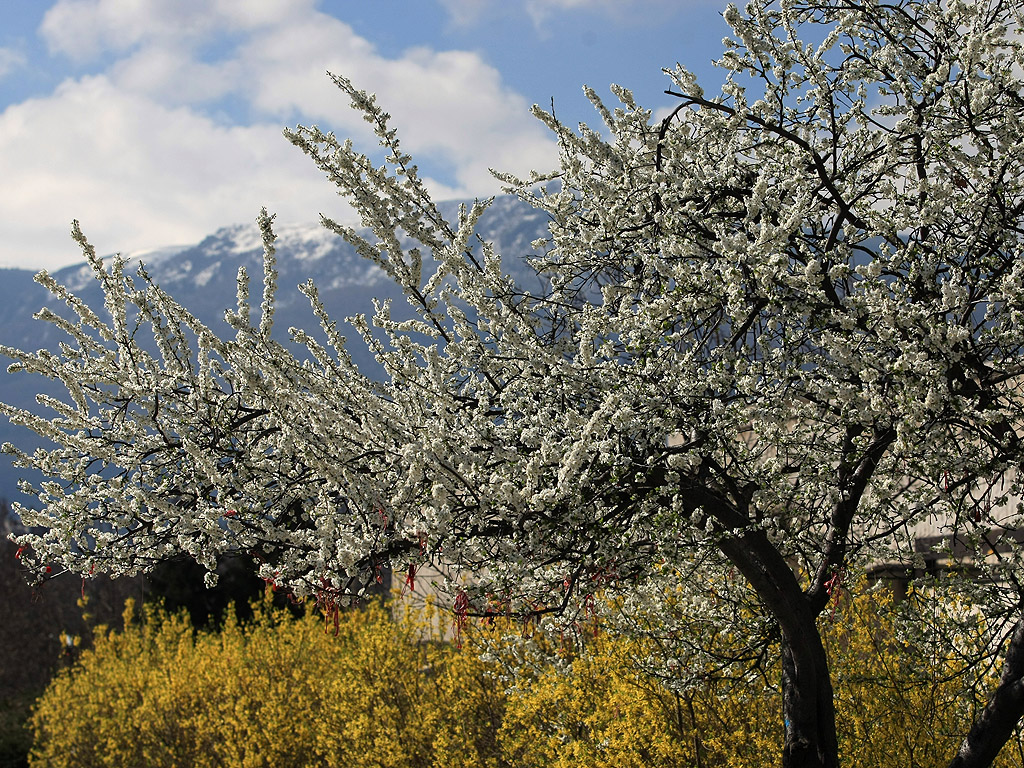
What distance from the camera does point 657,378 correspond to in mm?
3633

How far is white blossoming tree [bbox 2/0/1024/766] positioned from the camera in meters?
3.35

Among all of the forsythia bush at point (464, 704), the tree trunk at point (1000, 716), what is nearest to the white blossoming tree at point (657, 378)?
the tree trunk at point (1000, 716)

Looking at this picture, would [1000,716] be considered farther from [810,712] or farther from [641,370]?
[641,370]

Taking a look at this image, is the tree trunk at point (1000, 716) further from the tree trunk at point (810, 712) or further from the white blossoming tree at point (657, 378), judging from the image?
the tree trunk at point (810, 712)

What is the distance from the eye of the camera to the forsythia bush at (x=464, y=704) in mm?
5246

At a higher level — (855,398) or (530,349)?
(530,349)

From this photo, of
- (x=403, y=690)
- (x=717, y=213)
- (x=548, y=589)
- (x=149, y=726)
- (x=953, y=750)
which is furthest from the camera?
(x=149, y=726)

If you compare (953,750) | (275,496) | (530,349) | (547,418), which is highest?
(530,349)

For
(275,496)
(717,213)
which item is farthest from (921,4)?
(275,496)

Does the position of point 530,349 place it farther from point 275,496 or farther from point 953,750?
point 953,750

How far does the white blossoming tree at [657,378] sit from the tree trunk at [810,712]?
15 millimetres

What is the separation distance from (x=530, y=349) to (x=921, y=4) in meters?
2.57

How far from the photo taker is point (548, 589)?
4.53 meters

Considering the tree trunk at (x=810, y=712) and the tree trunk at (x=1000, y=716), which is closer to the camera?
the tree trunk at (x=1000, y=716)
